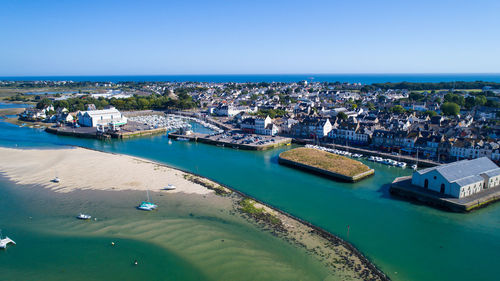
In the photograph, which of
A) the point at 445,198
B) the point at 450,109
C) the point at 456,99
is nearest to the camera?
the point at 445,198

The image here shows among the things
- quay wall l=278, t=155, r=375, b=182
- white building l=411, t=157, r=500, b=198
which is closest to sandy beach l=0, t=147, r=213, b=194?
quay wall l=278, t=155, r=375, b=182

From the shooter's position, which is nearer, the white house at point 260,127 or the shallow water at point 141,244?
the shallow water at point 141,244

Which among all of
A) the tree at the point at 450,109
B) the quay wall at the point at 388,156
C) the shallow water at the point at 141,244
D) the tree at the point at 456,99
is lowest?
the shallow water at the point at 141,244

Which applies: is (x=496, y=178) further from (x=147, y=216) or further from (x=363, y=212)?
(x=147, y=216)

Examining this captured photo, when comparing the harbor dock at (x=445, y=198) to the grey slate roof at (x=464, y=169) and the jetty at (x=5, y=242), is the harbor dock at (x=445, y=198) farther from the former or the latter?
the jetty at (x=5, y=242)

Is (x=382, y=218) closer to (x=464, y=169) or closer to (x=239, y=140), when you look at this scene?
(x=464, y=169)

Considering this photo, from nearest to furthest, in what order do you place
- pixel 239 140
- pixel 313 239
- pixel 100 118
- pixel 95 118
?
pixel 313 239 < pixel 239 140 < pixel 95 118 < pixel 100 118

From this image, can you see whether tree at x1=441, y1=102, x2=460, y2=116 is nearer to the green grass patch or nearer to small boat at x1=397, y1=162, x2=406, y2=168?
small boat at x1=397, y1=162, x2=406, y2=168

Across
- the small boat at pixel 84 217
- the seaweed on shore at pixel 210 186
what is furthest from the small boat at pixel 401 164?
the small boat at pixel 84 217

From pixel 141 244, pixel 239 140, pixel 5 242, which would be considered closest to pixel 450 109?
pixel 239 140
